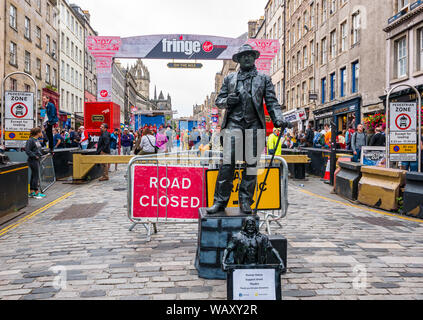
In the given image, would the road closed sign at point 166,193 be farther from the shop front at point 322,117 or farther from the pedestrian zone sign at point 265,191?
the shop front at point 322,117

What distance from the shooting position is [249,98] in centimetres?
458

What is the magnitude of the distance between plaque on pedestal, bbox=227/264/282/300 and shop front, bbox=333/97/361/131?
23844 mm

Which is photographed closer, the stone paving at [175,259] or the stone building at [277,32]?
the stone paving at [175,259]

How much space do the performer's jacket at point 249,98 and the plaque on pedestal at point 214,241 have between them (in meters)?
1.17

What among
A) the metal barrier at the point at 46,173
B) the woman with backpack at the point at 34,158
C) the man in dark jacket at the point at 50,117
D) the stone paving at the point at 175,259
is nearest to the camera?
the stone paving at the point at 175,259

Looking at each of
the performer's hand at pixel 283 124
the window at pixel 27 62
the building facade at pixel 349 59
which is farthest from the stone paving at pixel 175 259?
the window at pixel 27 62

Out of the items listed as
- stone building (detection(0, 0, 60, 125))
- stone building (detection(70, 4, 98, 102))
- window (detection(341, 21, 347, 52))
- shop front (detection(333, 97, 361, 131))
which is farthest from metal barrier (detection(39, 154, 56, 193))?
stone building (detection(70, 4, 98, 102))

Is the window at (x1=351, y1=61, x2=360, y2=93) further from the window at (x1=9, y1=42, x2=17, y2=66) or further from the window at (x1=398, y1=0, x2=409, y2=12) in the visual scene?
the window at (x1=9, y1=42, x2=17, y2=66)

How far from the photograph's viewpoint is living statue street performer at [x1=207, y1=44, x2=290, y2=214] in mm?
4586

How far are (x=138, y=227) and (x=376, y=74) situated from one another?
67.5ft

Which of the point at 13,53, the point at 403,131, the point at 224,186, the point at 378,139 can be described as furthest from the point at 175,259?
the point at 13,53

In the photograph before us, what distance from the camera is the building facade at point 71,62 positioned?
4303 centimetres

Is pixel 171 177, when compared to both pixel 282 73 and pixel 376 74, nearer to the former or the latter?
pixel 376 74

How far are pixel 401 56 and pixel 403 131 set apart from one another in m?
13.2
